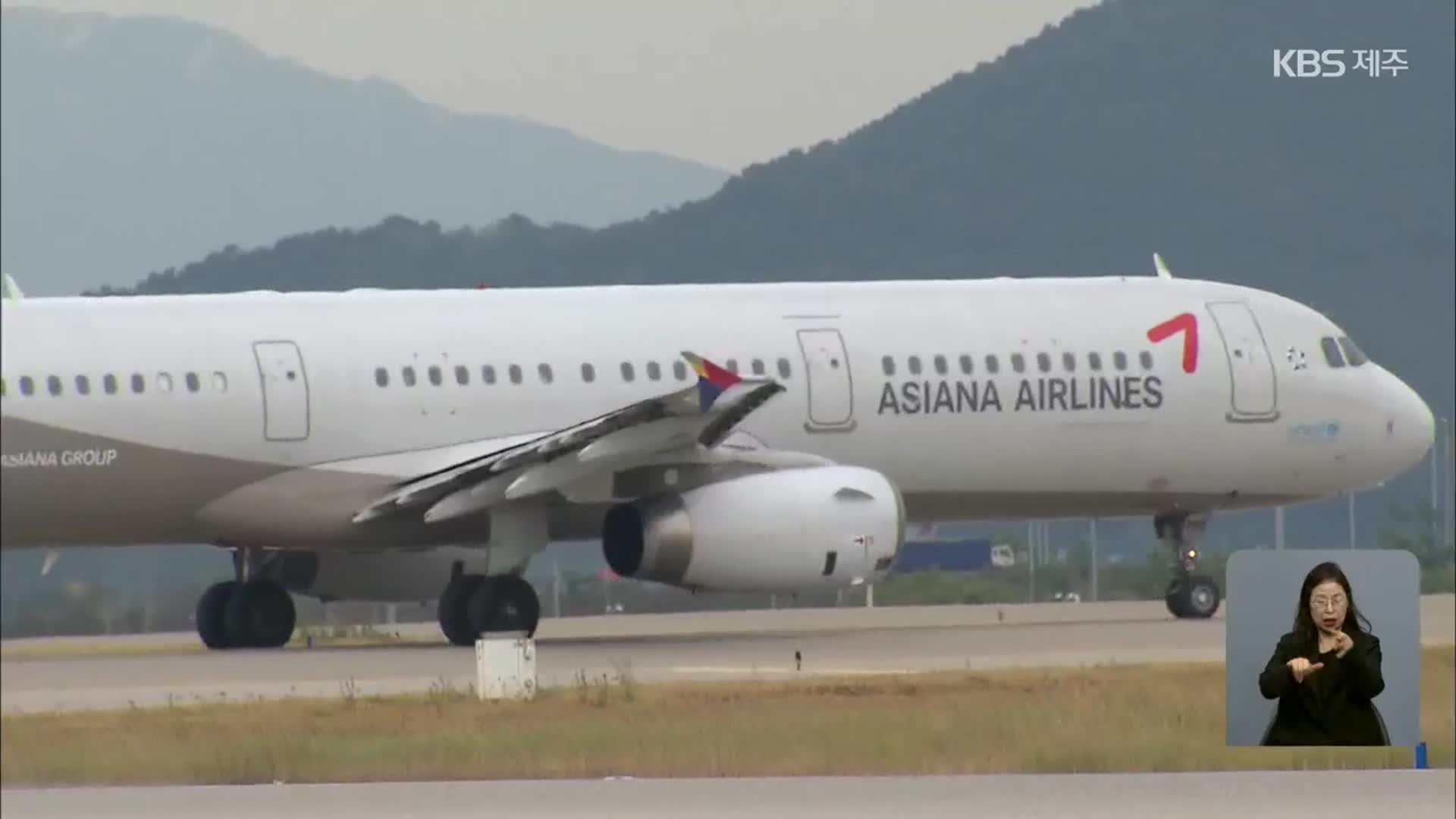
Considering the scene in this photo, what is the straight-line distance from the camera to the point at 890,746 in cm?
2308

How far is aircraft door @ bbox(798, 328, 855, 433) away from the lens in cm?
3922

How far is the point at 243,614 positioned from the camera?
129 feet

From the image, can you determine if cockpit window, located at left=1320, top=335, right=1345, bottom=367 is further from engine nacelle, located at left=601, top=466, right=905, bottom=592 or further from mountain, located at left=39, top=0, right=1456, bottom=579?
engine nacelle, located at left=601, top=466, right=905, bottom=592

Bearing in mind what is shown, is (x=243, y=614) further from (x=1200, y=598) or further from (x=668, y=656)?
(x=1200, y=598)

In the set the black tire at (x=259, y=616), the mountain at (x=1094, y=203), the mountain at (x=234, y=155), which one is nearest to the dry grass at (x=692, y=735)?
the black tire at (x=259, y=616)

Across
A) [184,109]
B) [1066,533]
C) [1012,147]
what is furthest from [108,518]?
[1012,147]

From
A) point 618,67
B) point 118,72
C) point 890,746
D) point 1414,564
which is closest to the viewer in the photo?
point 1414,564

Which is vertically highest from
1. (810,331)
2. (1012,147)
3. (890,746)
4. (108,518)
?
(1012,147)

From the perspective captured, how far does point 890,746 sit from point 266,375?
15.9 meters

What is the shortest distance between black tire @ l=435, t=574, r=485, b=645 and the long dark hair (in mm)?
22602

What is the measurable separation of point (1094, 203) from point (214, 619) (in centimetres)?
2926

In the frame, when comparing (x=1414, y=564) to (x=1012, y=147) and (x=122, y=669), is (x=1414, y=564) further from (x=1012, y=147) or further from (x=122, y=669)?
(x=1012, y=147)

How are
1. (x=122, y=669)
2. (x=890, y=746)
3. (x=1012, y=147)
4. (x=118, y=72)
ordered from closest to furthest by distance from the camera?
(x=890, y=746) < (x=122, y=669) < (x=118, y=72) < (x=1012, y=147)

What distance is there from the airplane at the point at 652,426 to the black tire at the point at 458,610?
0.04 metres
